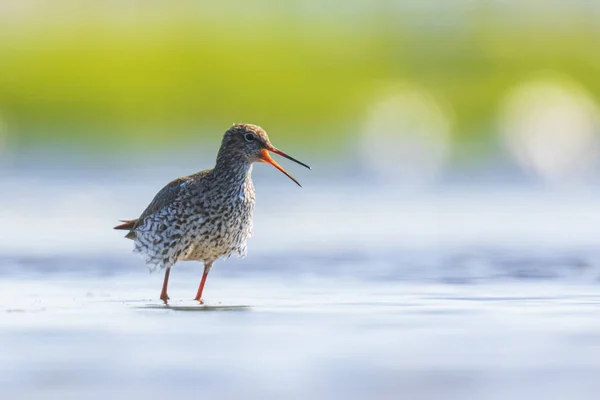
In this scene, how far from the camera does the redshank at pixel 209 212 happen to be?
11.2 metres

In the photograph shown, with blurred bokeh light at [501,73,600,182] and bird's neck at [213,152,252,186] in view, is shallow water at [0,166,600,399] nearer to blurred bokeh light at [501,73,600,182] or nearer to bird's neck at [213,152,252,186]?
bird's neck at [213,152,252,186]

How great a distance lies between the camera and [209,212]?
1117 centimetres

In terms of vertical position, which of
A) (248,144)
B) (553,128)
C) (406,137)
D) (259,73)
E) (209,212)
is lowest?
(209,212)

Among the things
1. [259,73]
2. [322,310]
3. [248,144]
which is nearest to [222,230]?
[248,144]

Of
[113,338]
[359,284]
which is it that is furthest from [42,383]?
[359,284]

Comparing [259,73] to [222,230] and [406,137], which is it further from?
[222,230]

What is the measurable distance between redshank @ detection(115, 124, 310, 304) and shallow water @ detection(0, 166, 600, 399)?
38 centimetres

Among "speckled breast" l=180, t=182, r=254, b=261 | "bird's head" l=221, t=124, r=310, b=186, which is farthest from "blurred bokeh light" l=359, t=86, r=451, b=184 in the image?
"speckled breast" l=180, t=182, r=254, b=261

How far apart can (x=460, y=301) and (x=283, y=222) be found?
7.19 m

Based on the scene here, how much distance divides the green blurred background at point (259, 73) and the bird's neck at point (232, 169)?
65.4 ft

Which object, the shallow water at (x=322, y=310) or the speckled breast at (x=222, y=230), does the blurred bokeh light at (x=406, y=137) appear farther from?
the speckled breast at (x=222, y=230)

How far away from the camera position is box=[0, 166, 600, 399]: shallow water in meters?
7.53

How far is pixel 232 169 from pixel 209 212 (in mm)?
515

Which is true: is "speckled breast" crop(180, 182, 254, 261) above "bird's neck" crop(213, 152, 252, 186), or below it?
below
